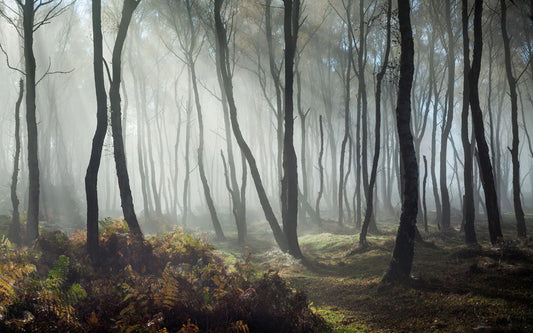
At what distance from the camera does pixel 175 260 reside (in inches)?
306

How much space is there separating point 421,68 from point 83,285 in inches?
1091

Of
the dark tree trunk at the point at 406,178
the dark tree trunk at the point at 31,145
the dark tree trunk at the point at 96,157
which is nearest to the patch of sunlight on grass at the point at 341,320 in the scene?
the dark tree trunk at the point at 406,178

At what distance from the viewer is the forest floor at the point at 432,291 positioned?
424cm

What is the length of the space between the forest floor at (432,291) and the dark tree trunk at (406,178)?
364mm

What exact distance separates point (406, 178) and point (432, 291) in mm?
2244

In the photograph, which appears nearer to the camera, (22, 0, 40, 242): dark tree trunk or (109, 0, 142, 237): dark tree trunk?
(109, 0, 142, 237): dark tree trunk

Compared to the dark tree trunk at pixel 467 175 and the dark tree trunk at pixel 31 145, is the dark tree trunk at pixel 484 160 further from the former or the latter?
the dark tree trunk at pixel 31 145

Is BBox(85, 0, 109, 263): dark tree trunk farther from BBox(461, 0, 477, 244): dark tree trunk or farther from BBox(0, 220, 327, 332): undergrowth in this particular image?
BBox(461, 0, 477, 244): dark tree trunk

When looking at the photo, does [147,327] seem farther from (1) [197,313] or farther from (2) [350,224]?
(2) [350,224]

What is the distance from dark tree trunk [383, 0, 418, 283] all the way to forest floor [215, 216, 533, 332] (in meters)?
0.36

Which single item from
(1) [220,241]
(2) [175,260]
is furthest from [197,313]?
(1) [220,241]

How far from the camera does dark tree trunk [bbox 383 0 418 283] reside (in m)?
6.26

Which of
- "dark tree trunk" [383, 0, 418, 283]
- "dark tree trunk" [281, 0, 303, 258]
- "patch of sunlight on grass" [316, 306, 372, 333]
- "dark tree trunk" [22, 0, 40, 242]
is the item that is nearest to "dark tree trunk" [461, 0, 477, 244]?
"dark tree trunk" [383, 0, 418, 283]

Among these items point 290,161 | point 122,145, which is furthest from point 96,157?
point 290,161
